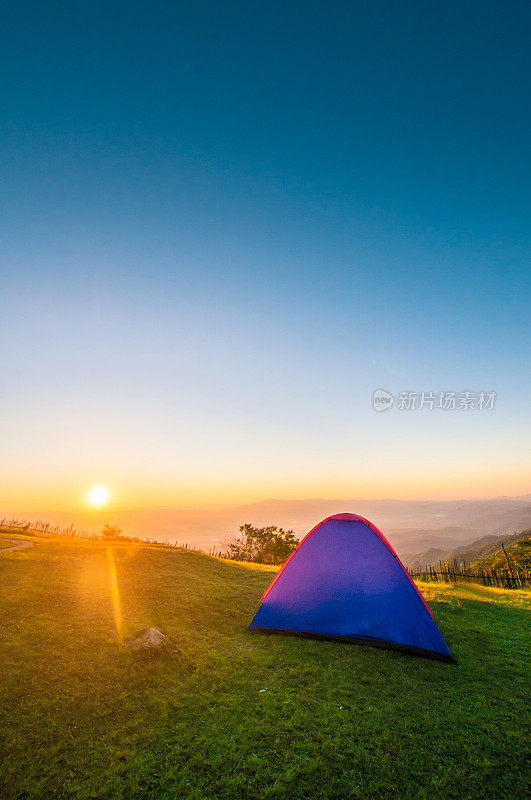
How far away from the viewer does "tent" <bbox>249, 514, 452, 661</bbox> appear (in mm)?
7715

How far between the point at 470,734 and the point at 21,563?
493 inches

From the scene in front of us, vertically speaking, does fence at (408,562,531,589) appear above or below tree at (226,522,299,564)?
above

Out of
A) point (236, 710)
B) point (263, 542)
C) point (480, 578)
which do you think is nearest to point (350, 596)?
point (236, 710)

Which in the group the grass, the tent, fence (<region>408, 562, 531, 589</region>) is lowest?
fence (<region>408, 562, 531, 589</region>)

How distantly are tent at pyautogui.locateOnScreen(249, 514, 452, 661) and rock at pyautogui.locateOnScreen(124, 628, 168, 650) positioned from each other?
7.47ft

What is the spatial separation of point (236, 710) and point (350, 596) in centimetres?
380

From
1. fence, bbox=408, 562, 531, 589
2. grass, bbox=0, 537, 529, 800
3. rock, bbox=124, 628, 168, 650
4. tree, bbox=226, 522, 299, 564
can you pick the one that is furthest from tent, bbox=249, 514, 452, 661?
tree, bbox=226, 522, 299, 564

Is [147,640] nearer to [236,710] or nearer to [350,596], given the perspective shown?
[236,710]

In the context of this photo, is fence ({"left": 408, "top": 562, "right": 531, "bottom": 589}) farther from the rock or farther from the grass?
the rock

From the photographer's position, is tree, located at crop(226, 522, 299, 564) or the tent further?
tree, located at crop(226, 522, 299, 564)

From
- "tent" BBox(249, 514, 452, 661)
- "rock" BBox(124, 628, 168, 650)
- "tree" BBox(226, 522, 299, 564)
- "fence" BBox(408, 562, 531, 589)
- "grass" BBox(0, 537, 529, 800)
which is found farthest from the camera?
"tree" BBox(226, 522, 299, 564)

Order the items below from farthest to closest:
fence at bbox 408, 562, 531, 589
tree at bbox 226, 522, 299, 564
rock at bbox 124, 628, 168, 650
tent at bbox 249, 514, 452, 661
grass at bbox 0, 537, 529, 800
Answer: tree at bbox 226, 522, 299, 564 → fence at bbox 408, 562, 531, 589 → tent at bbox 249, 514, 452, 661 → rock at bbox 124, 628, 168, 650 → grass at bbox 0, 537, 529, 800

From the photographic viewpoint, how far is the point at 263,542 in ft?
123

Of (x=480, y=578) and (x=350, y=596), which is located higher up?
(x=350, y=596)
